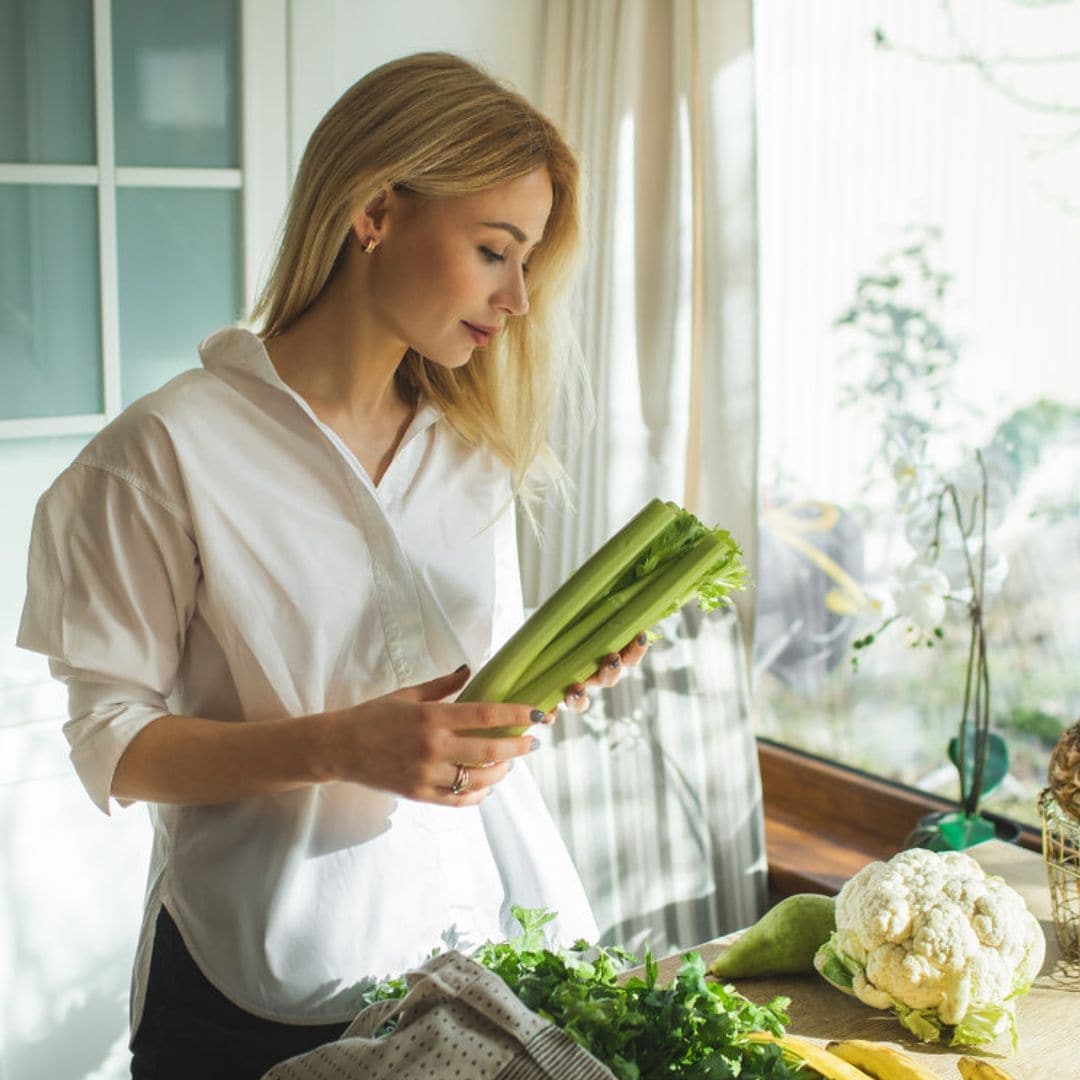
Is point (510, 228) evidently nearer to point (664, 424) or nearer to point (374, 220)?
point (374, 220)

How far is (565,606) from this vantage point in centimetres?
140

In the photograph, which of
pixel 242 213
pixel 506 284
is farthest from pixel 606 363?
pixel 506 284

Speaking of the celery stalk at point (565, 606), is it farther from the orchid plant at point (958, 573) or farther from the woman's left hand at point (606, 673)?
the orchid plant at point (958, 573)

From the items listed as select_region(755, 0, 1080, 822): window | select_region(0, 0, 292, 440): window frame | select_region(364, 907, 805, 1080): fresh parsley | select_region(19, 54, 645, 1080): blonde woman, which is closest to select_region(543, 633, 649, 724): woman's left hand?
select_region(19, 54, 645, 1080): blonde woman

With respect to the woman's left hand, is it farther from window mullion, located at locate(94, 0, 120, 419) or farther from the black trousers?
window mullion, located at locate(94, 0, 120, 419)

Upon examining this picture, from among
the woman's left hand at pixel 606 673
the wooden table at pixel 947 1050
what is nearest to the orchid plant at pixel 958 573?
the wooden table at pixel 947 1050

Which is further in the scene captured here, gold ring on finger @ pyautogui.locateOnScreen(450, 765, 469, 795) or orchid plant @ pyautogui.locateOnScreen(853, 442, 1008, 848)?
orchid plant @ pyautogui.locateOnScreen(853, 442, 1008, 848)

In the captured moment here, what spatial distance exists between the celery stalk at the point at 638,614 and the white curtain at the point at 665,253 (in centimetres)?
138

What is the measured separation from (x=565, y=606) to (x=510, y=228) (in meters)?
0.42

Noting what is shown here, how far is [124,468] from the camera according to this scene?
134 centimetres

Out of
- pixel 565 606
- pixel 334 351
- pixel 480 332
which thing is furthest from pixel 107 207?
pixel 565 606

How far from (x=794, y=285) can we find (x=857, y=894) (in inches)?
67.8

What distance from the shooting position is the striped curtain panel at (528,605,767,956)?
8.16 ft

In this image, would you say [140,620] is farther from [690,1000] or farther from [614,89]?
[614,89]
